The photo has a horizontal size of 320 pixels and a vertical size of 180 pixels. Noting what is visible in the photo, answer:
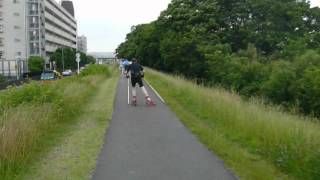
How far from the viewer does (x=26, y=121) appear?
10961 mm

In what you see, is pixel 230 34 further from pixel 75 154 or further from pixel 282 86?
pixel 75 154

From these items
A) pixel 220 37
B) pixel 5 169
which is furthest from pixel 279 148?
pixel 220 37

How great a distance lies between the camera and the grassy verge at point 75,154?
8.23 metres

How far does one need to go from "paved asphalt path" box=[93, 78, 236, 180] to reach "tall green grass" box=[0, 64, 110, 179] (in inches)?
52.8

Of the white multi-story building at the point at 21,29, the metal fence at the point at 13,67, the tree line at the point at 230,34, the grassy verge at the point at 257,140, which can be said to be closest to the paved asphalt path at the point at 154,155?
the grassy verge at the point at 257,140

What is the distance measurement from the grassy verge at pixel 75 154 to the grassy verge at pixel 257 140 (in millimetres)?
2399

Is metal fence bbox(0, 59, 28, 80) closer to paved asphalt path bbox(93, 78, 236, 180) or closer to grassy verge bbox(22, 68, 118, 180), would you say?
grassy verge bbox(22, 68, 118, 180)

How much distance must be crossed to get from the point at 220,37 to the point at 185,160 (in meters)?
47.7

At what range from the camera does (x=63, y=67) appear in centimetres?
13162

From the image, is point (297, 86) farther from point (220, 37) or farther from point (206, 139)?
point (220, 37)

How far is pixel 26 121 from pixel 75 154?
1.67m

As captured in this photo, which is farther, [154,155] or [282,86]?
[282,86]

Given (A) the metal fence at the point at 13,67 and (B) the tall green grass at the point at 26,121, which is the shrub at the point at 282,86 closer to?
(B) the tall green grass at the point at 26,121

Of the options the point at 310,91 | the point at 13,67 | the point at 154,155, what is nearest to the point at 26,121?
the point at 154,155
